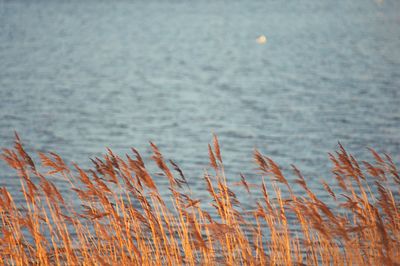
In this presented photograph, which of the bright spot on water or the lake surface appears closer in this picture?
the lake surface

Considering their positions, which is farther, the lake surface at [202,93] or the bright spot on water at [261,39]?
the bright spot on water at [261,39]

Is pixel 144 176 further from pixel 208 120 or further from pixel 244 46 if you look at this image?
pixel 244 46

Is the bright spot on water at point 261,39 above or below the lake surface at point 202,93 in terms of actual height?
below

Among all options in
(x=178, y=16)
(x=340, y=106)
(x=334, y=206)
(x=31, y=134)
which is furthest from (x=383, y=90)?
(x=178, y=16)

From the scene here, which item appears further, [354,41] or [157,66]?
[354,41]

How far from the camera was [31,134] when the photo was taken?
18891mm

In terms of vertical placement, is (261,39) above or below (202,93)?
below

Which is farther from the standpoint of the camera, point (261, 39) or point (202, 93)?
point (261, 39)

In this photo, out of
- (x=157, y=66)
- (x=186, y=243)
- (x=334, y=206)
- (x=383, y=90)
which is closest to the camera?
(x=186, y=243)

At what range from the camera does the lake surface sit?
1809 cm

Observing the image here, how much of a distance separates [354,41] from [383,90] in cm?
2311

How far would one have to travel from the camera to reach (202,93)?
2808 centimetres

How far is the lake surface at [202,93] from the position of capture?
18.1 m

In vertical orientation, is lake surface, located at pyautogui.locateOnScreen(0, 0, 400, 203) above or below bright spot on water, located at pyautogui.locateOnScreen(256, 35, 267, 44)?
above
